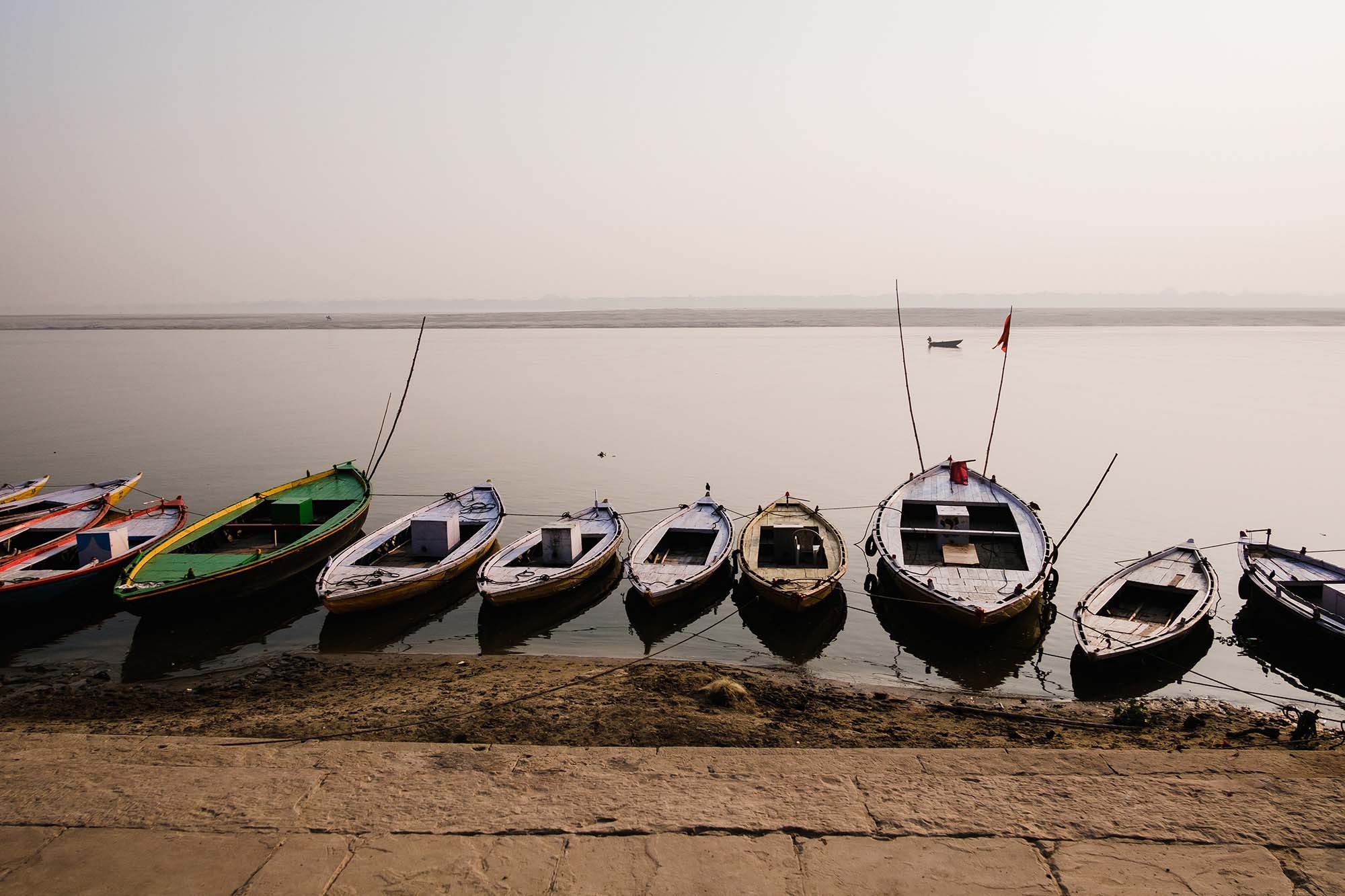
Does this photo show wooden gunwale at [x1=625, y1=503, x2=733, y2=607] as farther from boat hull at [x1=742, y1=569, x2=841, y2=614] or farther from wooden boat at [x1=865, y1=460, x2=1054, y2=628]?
wooden boat at [x1=865, y1=460, x2=1054, y2=628]

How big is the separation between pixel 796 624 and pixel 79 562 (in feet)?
53.7

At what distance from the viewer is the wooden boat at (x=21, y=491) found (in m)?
23.6

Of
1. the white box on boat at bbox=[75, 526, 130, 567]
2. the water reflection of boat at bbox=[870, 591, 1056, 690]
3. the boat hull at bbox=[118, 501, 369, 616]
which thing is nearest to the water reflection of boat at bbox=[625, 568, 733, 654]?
the water reflection of boat at bbox=[870, 591, 1056, 690]

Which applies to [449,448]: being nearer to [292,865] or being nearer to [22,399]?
[292,865]

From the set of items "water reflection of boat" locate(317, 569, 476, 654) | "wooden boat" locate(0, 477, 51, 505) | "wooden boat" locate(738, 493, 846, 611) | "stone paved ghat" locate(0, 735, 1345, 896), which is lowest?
"water reflection of boat" locate(317, 569, 476, 654)

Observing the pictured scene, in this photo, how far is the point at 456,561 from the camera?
1853 centimetres

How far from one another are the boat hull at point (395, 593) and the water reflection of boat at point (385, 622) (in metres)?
0.22

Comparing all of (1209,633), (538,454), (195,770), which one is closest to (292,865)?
(195,770)

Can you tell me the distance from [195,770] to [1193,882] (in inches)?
359

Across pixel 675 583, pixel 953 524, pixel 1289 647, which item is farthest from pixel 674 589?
pixel 1289 647

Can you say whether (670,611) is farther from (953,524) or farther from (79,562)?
(79,562)

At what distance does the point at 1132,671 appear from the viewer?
14641 millimetres

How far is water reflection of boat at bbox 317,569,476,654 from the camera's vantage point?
16266 millimetres

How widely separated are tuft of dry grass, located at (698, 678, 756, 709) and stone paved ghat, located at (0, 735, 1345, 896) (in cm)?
339
